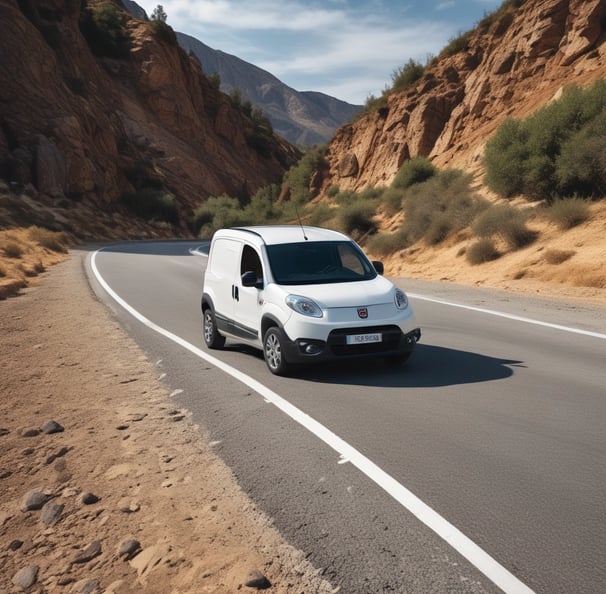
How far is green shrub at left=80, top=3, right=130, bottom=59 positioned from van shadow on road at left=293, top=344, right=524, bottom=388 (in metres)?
80.8

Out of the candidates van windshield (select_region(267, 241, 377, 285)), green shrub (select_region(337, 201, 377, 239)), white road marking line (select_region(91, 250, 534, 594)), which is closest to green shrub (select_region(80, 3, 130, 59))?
green shrub (select_region(337, 201, 377, 239))

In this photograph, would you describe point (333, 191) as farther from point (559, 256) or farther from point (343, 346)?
point (343, 346)

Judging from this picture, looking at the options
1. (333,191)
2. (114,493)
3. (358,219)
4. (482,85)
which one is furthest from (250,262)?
(333,191)

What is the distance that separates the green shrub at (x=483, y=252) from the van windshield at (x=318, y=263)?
39.9ft

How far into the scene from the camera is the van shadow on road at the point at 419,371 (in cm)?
757

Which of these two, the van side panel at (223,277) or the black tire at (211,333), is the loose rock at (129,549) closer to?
the van side panel at (223,277)

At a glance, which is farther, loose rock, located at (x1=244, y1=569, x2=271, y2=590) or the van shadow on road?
the van shadow on road

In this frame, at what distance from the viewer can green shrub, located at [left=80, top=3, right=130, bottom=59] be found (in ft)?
262

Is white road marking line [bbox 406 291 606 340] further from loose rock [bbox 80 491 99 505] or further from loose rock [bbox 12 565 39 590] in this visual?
loose rock [bbox 12 565 39 590]

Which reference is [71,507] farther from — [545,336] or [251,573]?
[545,336]

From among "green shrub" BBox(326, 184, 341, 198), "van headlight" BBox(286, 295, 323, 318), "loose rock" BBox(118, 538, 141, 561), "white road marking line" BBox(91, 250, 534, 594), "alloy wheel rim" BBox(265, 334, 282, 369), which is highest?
"green shrub" BBox(326, 184, 341, 198)

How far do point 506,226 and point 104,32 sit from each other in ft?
240

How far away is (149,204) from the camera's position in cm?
6300

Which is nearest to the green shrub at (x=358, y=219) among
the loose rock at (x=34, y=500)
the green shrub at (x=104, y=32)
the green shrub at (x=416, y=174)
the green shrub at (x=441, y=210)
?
the green shrub at (x=441, y=210)
